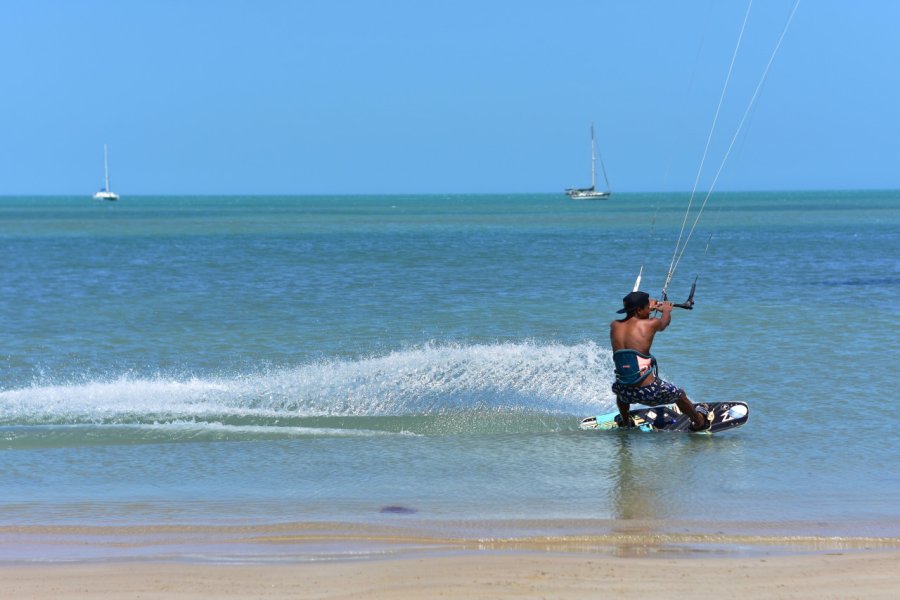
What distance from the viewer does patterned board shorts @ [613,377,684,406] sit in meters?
10.7

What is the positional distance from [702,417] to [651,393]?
1003 mm

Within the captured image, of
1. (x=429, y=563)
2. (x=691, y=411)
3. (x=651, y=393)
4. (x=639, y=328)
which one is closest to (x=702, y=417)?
(x=691, y=411)

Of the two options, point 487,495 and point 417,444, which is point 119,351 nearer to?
point 417,444

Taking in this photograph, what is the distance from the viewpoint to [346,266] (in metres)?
35.6

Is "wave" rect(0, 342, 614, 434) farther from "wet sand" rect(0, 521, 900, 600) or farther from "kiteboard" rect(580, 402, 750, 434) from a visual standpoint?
"wet sand" rect(0, 521, 900, 600)

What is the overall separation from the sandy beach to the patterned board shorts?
3.41m

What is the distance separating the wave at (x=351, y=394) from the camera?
12445mm

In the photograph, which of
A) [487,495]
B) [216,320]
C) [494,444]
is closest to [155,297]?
[216,320]

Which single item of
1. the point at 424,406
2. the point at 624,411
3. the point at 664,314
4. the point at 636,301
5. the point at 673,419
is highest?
the point at 636,301

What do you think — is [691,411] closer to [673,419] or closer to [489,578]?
[673,419]

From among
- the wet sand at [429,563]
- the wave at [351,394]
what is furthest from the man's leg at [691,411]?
the wet sand at [429,563]

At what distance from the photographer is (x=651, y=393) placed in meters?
10.7

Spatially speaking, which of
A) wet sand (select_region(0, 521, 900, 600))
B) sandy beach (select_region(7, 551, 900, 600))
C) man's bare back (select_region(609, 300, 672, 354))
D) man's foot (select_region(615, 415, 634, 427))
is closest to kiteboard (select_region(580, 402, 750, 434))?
man's foot (select_region(615, 415, 634, 427))

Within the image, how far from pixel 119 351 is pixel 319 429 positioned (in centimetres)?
710
